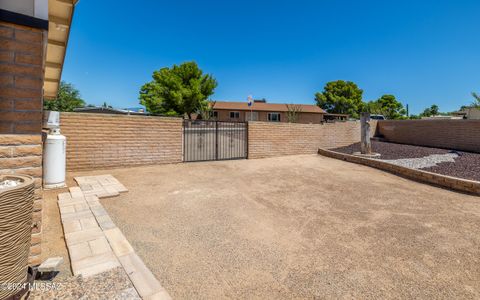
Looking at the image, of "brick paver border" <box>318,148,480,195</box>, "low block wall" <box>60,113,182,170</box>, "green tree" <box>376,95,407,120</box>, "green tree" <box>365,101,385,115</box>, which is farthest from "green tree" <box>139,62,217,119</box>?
"green tree" <box>376,95,407,120</box>

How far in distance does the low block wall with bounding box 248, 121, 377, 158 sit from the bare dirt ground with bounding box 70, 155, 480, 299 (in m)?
4.44

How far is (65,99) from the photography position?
20688 mm

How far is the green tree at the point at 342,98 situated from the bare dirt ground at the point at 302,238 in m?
35.8

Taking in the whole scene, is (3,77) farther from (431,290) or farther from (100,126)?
(100,126)

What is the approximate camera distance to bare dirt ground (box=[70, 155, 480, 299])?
228 cm

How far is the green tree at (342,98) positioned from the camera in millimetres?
38219

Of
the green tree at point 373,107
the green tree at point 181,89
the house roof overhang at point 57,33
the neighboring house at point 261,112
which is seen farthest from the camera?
the green tree at point 373,107

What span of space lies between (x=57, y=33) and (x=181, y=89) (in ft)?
80.1

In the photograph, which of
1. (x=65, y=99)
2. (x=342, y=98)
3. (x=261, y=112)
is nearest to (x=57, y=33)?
(x=65, y=99)

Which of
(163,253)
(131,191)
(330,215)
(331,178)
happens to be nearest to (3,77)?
(163,253)

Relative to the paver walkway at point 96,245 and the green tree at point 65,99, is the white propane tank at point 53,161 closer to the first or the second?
the paver walkway at point 96,245

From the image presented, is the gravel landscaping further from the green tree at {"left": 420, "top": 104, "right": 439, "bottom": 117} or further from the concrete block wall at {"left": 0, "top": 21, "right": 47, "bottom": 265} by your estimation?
the green tree at {"left": 420, "top": 104, "right": 439, "bottom": 117}

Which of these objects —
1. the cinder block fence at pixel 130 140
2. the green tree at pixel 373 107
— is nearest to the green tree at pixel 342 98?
the green tree at pixel 373 107

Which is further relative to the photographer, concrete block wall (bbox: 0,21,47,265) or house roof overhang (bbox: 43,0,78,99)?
house roof overhang (bbox: 43,0,78,99)
